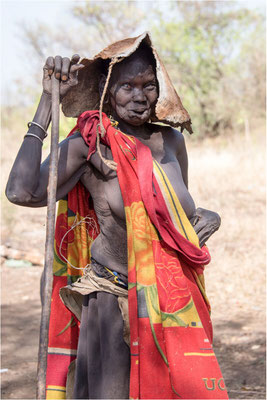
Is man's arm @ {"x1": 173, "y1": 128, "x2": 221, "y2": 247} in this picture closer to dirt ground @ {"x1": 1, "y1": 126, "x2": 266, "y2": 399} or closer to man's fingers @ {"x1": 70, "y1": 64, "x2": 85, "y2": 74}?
man's fingers @ {"x1": 70, "y1": 64, "x2": 85, "y2": 74}

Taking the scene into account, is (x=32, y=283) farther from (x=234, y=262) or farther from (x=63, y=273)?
(x=63, y=273)

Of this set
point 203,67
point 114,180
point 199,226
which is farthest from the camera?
point 203,67

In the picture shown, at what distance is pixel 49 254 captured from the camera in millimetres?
1991

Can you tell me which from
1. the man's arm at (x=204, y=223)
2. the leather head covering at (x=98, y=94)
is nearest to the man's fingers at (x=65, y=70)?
the leather head covering at (x=98, y=94)

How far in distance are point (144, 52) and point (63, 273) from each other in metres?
1.01

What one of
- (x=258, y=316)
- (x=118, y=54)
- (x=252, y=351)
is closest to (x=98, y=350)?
(x=118, y=54)

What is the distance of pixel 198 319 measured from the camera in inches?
86.1

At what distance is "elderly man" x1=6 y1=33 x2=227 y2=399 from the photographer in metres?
2.10

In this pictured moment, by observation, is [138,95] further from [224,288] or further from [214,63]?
[214,63]

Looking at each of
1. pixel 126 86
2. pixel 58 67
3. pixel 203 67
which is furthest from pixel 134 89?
pixel 203 67

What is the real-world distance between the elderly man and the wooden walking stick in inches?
3.4

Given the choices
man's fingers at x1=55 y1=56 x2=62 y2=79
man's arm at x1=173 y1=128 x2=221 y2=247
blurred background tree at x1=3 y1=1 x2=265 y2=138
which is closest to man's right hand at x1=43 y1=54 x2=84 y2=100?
man's fingers at x1=55 y1=56 x2=62 y2=79

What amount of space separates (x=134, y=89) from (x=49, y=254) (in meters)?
0.76

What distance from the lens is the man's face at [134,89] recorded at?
2.27 m
